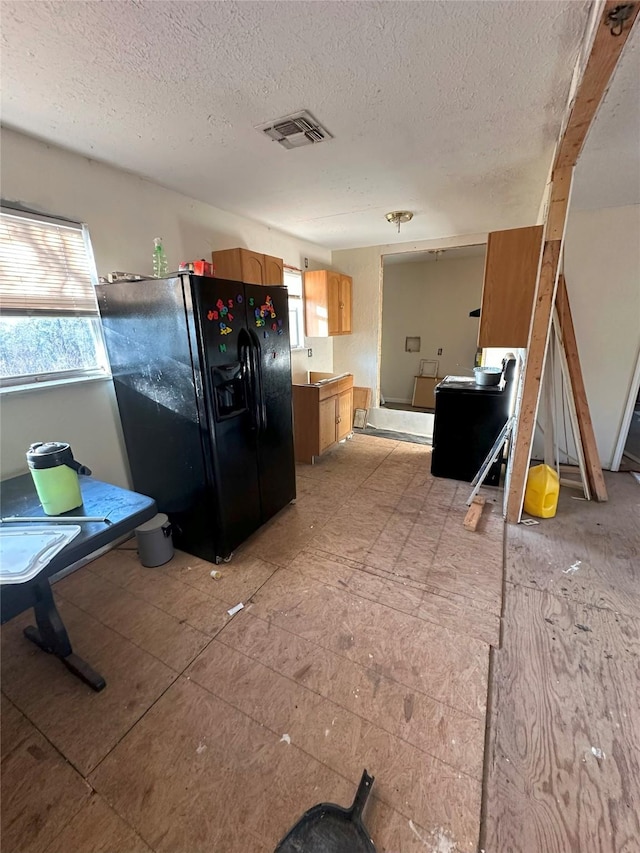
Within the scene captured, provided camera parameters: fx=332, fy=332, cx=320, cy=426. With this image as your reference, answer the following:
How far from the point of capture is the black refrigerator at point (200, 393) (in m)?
1.89

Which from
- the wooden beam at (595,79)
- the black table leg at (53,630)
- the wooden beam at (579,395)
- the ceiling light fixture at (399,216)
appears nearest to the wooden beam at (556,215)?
the wooden beam at (595,79)

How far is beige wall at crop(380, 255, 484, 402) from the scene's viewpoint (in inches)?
238

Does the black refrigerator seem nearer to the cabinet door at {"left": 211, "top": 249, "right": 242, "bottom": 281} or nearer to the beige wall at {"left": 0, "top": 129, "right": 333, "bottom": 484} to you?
the beige wall at {"left": 0, "top": 129, "right": 333, "bottom": 484}

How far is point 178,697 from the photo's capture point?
4.65 ft

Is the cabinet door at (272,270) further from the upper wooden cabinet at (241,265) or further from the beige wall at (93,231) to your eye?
the beige wall at (93,231)

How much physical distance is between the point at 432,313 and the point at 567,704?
242 inches

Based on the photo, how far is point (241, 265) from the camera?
2.80m

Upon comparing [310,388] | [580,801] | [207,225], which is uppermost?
[207,225]

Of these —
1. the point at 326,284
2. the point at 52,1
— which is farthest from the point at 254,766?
the point at 326,284

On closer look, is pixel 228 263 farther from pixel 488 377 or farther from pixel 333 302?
pixel 488 377

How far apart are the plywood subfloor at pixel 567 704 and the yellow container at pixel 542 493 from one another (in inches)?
13.8

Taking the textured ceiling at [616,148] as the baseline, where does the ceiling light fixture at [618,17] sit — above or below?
below

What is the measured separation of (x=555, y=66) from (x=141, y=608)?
3.24 m

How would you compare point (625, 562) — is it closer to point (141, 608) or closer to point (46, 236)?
point (141, 608)
